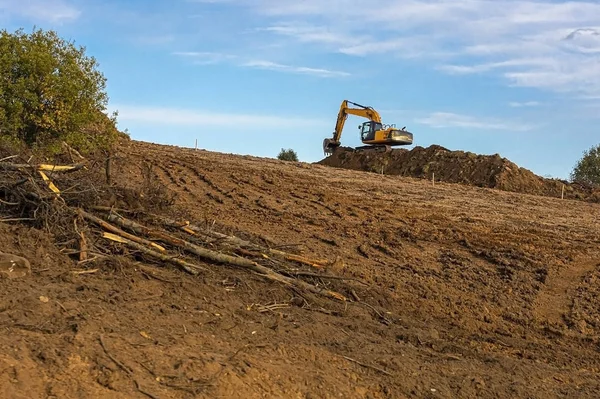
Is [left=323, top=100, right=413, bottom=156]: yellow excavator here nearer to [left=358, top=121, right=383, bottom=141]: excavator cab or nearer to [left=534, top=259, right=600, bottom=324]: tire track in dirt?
[left=358, top=121, right=383, bottom=141]: excavator cab

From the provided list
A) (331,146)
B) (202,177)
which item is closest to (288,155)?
(331,146)

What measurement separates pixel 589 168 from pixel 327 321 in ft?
132

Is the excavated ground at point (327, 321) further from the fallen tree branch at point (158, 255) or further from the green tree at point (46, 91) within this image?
the green tree at point (46, 91)

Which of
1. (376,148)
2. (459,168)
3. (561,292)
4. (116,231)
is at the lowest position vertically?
(561,292)

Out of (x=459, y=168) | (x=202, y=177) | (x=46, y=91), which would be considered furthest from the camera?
(x=459, y=168)

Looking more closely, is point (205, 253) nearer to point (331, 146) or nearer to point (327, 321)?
point (327, 321)

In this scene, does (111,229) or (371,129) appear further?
(371,129)

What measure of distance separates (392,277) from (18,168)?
17.4ft

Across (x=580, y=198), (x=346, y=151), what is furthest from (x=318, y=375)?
(x=346, y=151)

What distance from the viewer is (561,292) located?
34.5ft

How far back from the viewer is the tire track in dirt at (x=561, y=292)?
31.3 feet

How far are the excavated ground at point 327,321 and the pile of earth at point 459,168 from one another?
1625 centimetres

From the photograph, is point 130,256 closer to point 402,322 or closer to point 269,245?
point 269,245

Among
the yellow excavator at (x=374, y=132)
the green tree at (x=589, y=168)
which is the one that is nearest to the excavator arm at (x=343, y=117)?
the yellow excavator at (x=374, y=132)
